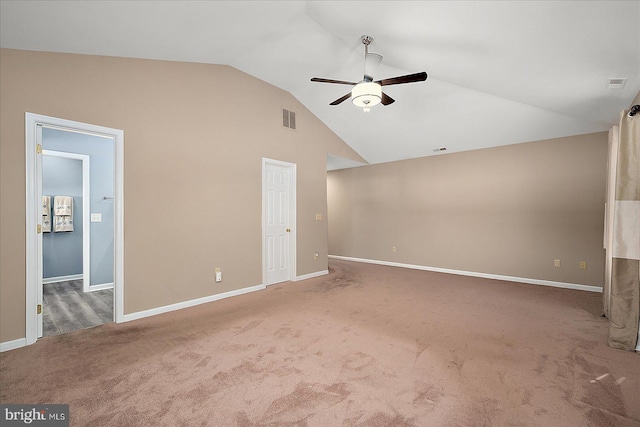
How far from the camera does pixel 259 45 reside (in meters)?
3.81

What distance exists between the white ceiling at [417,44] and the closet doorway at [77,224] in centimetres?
239

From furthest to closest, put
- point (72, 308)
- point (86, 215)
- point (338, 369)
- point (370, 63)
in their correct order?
point (86, 215)
point (72, 308)
point (370, 63)
point (338, 369)

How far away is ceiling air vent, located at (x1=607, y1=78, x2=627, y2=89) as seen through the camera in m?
2.79

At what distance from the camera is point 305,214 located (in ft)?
18.7

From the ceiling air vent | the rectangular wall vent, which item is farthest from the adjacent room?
the rectangular wall vent

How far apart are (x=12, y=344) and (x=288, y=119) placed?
181 inches

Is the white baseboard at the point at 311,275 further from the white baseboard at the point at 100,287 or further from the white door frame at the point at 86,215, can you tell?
the white door frame at the point at 86,215

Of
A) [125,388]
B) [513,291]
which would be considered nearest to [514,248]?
[513,291]

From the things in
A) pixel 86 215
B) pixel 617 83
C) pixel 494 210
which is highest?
pixel 617 83

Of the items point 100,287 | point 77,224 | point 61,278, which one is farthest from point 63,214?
point 100,287

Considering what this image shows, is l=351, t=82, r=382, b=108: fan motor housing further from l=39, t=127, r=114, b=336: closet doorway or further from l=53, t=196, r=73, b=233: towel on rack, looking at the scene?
l=53, t=196, r=73, b=233: towel on rack

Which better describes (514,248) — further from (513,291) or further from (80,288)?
(80,288)

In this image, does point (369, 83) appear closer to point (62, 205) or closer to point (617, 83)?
point (617, 83)

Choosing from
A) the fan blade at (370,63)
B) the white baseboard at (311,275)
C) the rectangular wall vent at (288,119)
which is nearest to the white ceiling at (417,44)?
the fan blade at (370,63)
